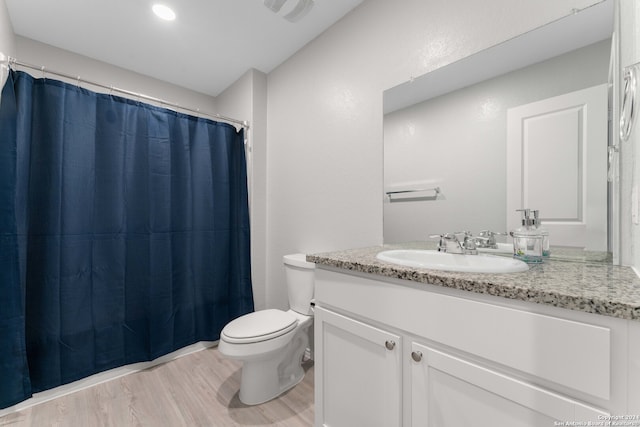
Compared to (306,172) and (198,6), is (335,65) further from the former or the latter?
(198,6)

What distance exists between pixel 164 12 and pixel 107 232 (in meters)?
1.45

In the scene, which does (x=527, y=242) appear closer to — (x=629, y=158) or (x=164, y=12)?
(x=629, y=158)

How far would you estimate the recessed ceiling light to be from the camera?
1.69 m

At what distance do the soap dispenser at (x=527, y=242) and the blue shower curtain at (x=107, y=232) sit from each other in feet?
6.27

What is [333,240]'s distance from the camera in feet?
6.19

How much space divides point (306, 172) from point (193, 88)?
1596 millimetres

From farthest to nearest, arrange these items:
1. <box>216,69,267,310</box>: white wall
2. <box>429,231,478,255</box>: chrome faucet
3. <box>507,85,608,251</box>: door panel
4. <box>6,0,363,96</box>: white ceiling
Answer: <box>216,69,267,310</box>: white wall → <box>6,0,363,96</box>: white ceiling → <box>429,231,478,255</box>: chrome faucet → <box>507,85,608,251</box>: door panel

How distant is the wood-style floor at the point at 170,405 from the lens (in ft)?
4.71

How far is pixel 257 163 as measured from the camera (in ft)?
7.94

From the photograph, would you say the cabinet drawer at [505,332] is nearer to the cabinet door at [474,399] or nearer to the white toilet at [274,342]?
the cabinet door at [474,399]

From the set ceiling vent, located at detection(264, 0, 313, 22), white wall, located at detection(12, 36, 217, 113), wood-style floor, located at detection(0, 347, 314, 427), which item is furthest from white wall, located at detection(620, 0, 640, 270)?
white wall, located at detection(12, 36, 217, 113)

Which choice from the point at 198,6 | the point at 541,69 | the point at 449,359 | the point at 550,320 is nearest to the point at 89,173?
the point at 198,6

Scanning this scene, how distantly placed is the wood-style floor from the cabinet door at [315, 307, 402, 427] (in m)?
0.43

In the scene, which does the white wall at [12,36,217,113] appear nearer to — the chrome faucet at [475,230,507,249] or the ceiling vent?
the ceiling vent
